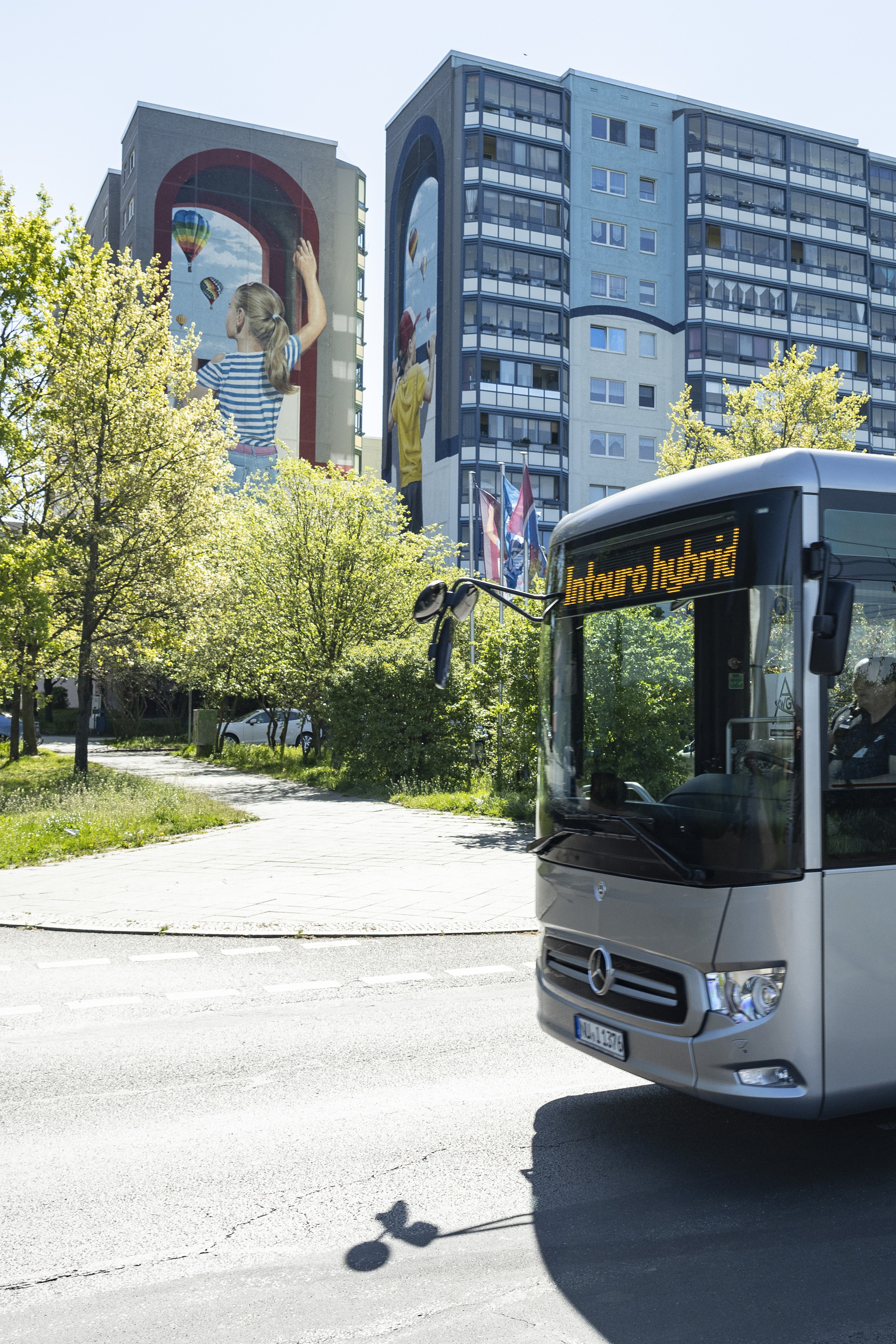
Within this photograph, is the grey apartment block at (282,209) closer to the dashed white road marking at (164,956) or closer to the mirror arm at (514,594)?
the dashed white road marking at (164,956)

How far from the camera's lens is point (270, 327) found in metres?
80.0

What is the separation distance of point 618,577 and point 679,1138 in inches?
93.7

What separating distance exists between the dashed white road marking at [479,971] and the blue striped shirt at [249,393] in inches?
2889

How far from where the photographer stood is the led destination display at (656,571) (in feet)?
14.7

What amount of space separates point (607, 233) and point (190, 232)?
28413 mm

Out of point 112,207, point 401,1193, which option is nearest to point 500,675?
point 401,1193

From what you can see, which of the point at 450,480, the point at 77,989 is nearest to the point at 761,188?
the point at 450,480

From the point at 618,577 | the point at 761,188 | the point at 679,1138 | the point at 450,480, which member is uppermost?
the point at 761,188

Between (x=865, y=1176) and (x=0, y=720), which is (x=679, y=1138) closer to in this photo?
(x=865, y=1176)

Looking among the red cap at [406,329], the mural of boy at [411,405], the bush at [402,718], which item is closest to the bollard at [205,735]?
the bush at [402,718]

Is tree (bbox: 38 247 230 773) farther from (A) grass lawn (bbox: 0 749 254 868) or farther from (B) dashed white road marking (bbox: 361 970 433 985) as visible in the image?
(B) dashed white road marking (bbox: 361 970 433 985)

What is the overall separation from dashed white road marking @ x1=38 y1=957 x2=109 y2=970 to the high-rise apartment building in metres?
55.4

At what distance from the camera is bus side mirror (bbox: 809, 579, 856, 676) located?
4.09 m

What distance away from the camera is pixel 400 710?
21.2 meters
